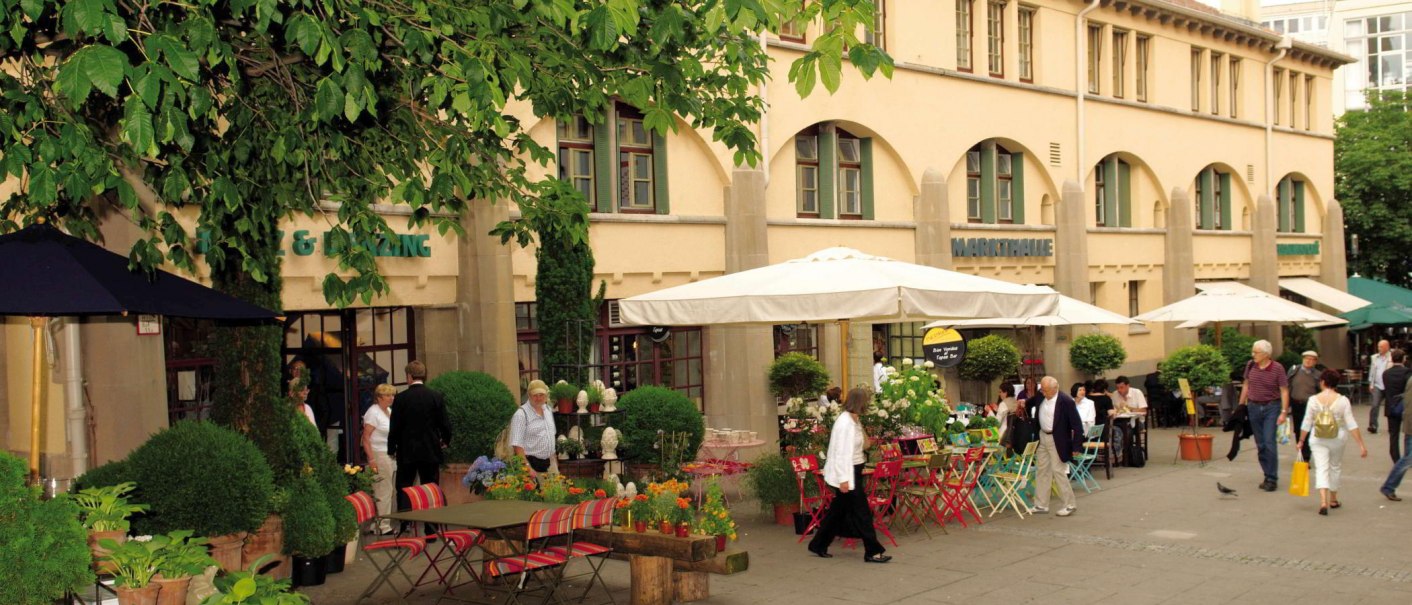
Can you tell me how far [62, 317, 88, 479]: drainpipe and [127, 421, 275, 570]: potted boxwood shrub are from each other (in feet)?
11.4

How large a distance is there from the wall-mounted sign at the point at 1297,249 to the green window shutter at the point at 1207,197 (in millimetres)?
3124

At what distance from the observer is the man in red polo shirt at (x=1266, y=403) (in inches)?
650

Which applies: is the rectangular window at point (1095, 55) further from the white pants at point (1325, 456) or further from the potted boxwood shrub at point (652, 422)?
the potted boxwood shrub at point (652, 422)

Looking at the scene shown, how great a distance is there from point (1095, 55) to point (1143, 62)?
6.84 ft

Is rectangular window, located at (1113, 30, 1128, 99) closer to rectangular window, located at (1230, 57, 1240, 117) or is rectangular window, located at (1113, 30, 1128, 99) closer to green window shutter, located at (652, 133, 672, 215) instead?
rectangular window, located at (1230, 57, 1240, 117)

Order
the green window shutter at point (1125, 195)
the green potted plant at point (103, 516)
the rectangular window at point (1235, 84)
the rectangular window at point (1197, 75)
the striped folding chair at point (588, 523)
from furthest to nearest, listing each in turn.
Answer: the rectangular window at point (1235, 84) < the rectangular window at point (1197, 75) < the green window shutter at point (1125, 195) < the striped folding chair at point (588, 523) < the green potted plant at point (103, 516)

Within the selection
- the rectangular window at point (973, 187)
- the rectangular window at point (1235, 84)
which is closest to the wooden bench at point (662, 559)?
the rectangular window at point (973, 187)

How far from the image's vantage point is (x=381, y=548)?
10.2m

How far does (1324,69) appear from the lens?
3859cm

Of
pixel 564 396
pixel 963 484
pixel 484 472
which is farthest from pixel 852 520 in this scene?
pixel 564 396

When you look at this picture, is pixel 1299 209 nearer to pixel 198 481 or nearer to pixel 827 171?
pixel 827 171

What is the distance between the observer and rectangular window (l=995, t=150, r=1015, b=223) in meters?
27.3

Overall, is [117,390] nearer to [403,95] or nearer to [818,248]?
[403,95]

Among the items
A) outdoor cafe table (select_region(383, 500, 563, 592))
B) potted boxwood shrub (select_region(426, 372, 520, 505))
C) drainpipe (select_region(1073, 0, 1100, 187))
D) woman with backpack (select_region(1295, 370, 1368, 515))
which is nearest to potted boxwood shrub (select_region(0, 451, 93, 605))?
outdoor cafe table (select_region(383, 500, 563, 592))
